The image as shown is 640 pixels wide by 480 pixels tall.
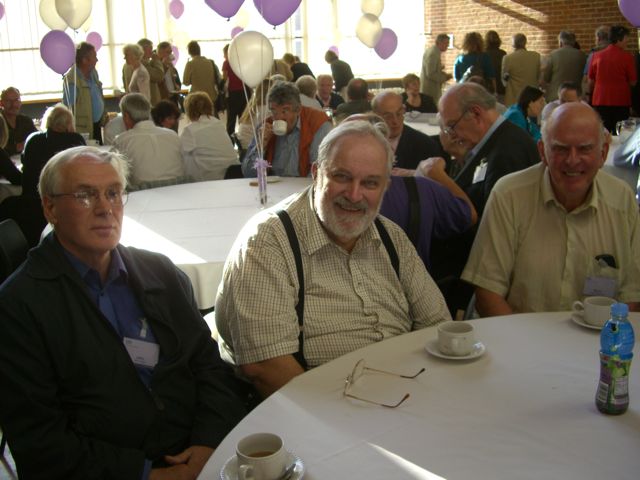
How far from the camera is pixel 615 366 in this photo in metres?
1.51

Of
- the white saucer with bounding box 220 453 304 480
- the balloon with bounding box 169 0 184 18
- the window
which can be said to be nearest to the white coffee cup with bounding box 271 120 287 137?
the white saucer with bounding box 220 453 304 480

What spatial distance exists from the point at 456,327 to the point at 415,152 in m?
2.77

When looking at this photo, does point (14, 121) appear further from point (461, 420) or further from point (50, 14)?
point (461, 420)

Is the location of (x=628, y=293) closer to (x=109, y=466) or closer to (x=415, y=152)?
(x=109, y=466)

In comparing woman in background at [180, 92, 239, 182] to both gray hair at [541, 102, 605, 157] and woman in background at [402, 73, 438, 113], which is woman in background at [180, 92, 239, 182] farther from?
gray hair at [541, 102, 605, 157]

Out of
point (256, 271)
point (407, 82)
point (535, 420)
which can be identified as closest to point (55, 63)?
point (407, 82)

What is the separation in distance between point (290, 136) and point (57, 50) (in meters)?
3.35

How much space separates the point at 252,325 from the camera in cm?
192

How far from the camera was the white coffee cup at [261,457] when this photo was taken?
1243mm

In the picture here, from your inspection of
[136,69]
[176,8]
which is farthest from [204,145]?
[176,8]

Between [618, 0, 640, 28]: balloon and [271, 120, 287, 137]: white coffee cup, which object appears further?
[618, 0, 640, 28]: balloon

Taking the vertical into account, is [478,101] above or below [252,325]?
above

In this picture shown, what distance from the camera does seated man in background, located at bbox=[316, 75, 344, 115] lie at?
350 inches

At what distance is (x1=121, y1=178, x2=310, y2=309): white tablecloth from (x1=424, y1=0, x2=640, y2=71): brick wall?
25.7 feet
